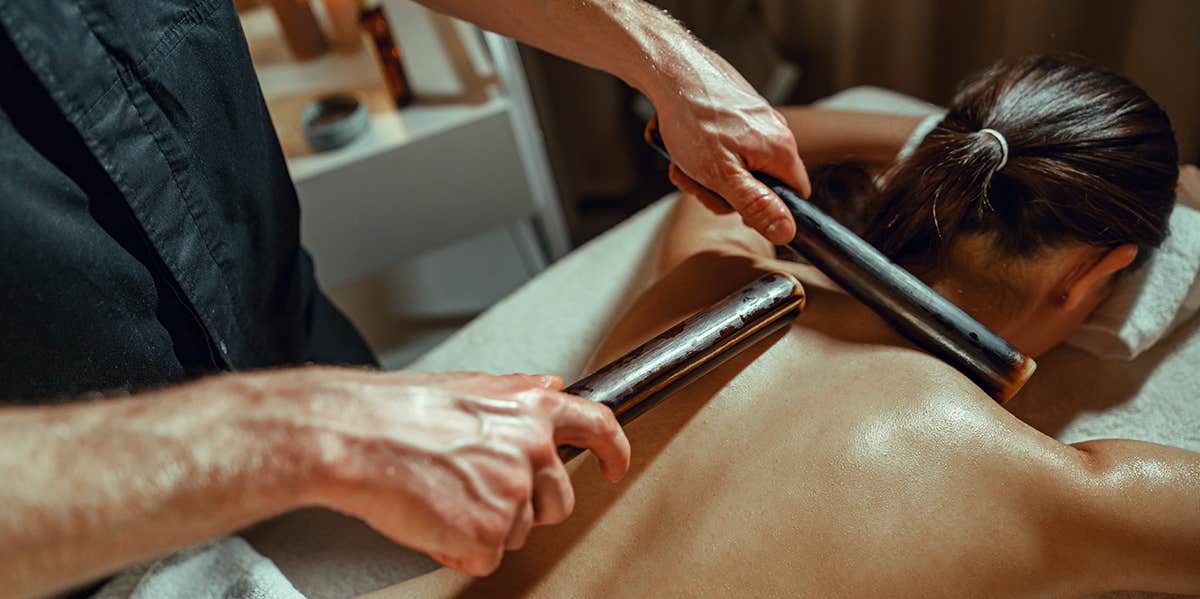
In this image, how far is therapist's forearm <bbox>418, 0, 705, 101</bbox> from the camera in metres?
0.90

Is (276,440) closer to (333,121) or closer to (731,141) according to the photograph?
(731,141)

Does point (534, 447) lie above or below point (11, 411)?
below

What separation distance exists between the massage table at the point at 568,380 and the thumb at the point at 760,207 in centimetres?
25

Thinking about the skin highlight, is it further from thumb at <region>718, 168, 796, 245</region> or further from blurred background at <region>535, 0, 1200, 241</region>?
blurred background at <region>535, 0, 1200, 241</region>

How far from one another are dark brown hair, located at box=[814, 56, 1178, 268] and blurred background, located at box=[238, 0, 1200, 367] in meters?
0.61

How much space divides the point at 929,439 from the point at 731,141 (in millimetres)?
361

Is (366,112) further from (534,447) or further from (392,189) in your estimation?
(534,447)

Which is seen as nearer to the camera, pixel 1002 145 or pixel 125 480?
pixel 125 480

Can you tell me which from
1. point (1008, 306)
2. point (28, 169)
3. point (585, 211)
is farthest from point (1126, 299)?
point (585, 211)

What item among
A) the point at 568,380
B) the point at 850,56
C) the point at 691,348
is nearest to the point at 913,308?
the point at 691,348

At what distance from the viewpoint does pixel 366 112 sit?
1.37m

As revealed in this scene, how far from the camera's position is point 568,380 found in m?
1.08

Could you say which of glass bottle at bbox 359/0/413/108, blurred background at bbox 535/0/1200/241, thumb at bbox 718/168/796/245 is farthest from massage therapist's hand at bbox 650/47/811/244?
blurred background at bbox 535/0/1200/241

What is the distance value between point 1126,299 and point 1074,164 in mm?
230
